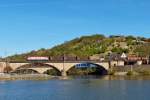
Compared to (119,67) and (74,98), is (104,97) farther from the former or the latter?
(119,67)

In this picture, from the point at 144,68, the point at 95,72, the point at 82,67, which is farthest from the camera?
the point at 82,67

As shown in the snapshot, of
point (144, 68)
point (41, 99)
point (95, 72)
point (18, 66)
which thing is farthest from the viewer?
point (95, 72)

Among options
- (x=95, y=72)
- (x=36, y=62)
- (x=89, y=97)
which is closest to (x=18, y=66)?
(x=36, y=62)

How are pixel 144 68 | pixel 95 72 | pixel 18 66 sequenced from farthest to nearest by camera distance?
pixel 95 72, pixel 144 68, pixel 18 66

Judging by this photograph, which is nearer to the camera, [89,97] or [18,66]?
[89,97]

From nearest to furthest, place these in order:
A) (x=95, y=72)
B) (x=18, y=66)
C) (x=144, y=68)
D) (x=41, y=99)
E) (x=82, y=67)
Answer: (x=41, y=99), (x=18, y=66), (x=144, y=68), (x=95, y=72), (x=82, y=67)

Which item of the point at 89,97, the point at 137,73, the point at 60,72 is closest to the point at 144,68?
the point at 137,73

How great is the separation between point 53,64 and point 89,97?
91645 mm

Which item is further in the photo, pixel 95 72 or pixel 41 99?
pixel 95 72

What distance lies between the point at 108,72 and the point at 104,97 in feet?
323

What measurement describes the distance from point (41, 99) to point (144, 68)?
3912 inches

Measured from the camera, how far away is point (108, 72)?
536ft

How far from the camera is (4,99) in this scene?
63.2 meters

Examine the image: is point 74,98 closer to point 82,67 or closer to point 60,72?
point 60,72
